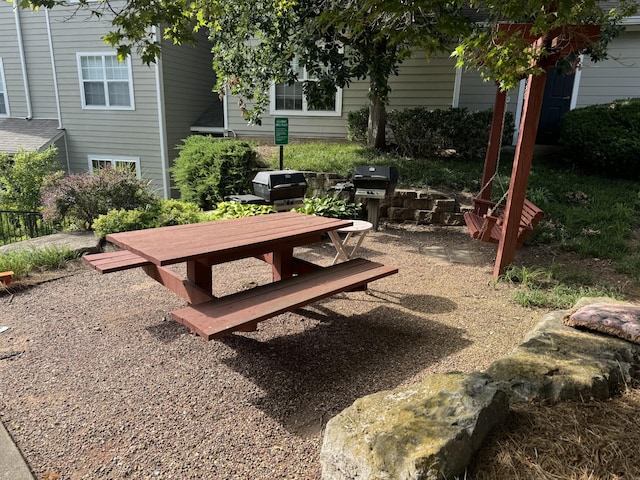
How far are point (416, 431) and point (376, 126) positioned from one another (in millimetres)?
8651

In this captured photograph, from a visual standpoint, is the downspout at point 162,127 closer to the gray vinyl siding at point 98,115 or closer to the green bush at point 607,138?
the gray vinyl siding at point 98,115

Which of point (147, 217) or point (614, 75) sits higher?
point (614, 75)

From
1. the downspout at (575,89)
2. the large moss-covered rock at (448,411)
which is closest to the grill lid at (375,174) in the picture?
the large moss-covered rock at (448,411)

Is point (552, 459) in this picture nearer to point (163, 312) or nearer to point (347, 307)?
point (347, 307)

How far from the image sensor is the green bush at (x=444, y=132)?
9336mm

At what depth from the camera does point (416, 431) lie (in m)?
1.75

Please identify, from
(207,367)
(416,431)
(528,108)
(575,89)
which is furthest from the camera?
(575,89)

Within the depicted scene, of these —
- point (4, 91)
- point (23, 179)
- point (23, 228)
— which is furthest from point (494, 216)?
point (4, 91)

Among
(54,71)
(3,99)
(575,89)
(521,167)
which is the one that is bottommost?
(521,167)

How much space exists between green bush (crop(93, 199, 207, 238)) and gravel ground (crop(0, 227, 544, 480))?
3.56ft

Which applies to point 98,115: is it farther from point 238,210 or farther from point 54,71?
point 238,210

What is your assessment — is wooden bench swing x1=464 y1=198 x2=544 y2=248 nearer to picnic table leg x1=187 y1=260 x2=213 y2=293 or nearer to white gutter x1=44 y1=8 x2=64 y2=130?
picnic table leg x1=187 y1=260 x2=213 y2=293

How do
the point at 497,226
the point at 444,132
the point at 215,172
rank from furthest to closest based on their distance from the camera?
the point at 444,132
the point at 215,172
the point at 497,226

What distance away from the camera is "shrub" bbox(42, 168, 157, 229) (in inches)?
260
